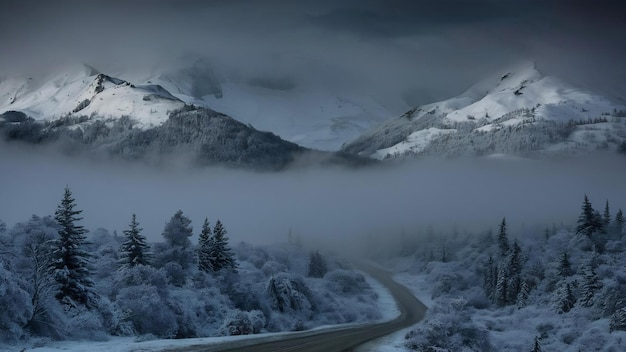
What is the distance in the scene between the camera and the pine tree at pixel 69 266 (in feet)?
126

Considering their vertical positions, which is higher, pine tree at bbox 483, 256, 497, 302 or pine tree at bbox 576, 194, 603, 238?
pine tree at bbox 576, 194, 603, 238

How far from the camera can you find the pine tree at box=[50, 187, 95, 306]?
126 feet

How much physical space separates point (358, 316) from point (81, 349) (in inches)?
2272

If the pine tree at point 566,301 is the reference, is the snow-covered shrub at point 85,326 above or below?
above

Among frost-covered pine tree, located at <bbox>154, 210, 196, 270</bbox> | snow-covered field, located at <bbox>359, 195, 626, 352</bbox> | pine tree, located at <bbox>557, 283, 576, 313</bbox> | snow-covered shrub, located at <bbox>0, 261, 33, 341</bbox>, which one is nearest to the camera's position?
snow-covered shrub, located at <bbox>0, 261, 33, 341</bbox>

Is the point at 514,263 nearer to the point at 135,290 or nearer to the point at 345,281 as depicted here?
the point at 345,281

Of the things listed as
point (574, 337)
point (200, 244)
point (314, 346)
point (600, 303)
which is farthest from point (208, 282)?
point (600, 303)

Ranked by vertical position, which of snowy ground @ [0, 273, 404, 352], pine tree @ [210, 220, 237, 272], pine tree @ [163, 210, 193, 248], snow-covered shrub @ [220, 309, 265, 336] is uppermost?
pine tree @ [163, 210, 193, 248]

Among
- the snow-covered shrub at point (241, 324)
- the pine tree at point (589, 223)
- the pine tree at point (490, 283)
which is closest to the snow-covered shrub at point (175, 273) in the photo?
the snow-covered shrub at point (241, 324)

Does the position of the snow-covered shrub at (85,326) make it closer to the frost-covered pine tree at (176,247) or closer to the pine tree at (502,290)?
the frost-covered pine tree at (176,247)

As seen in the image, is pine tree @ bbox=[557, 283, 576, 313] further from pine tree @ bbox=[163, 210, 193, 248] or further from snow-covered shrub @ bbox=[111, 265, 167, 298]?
snow-covered shrub @ bbox=[111, 265, 167, 298]

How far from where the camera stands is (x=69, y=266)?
3978 centimetres

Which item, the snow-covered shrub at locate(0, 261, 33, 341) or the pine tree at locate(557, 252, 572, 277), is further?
the pine tree at locate(557, 252, 572, 277)

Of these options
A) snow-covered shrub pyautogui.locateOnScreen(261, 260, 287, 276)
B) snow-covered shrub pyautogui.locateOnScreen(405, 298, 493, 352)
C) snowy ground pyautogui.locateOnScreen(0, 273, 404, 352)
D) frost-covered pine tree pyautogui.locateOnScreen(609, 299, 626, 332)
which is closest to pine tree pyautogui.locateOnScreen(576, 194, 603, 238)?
frost-covered pine tree pyautogui.locateOnScreen(609, 299, 626, 332)
